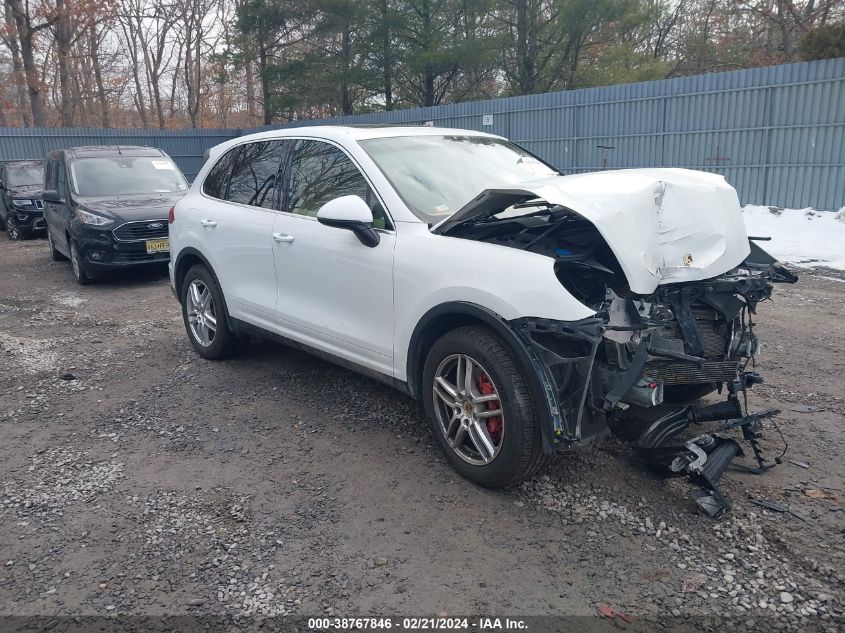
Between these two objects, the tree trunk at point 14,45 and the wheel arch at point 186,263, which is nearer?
the wheel arch at point 186,263

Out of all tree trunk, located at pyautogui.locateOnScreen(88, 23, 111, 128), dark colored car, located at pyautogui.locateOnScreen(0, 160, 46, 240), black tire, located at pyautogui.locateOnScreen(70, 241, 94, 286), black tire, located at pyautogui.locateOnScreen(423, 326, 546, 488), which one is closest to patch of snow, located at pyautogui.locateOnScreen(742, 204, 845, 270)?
black tire, located at pyautogui.locateOnScreen(423, 326, 546, 488)

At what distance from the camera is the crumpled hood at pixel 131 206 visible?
9.16 metres

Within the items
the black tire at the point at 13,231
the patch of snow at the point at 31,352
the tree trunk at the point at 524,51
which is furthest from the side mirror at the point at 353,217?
the tree trunk at the point at 524,51

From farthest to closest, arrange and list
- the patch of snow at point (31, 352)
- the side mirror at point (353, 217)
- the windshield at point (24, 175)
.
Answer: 1. the windshield at point (24, 175)
2. the patch of snow at point (31, 352)
3. the side mirror at point (353, 217)

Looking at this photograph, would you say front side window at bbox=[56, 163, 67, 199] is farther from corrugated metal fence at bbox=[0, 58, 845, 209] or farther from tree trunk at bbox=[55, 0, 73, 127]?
tree trunk at bbox=[55, 0, 73, 127]

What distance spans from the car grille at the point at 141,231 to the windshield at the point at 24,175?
25.5ft

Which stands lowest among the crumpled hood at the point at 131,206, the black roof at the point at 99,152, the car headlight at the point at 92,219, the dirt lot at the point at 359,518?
the dirt lot at the point at 359,518

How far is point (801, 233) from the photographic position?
431 inches

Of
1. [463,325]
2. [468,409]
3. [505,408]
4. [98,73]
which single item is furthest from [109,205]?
[98,73]

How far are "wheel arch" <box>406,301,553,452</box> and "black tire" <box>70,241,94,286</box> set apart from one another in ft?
24.1

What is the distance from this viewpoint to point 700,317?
3396 millimetres

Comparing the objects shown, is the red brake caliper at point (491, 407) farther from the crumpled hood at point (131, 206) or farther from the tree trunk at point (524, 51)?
the tree trunk at point (524, 51)

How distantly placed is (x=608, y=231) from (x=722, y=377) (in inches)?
39.6

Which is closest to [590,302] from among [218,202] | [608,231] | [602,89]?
[608,231]
